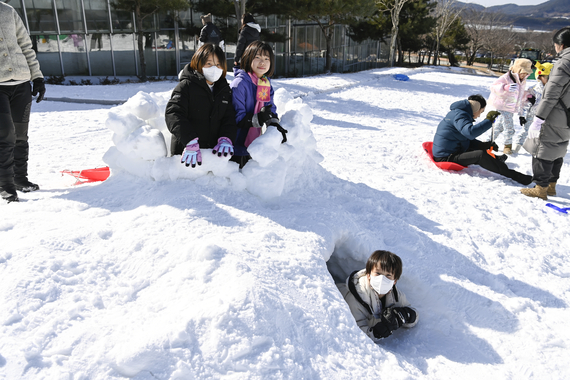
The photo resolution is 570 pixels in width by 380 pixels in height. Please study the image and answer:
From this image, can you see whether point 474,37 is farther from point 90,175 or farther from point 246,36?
point 90,175

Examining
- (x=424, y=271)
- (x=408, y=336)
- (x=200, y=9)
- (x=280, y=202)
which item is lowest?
(x=408, y=336)

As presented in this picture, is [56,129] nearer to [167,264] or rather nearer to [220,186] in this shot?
[220,186]

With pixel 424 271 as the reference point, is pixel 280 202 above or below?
above

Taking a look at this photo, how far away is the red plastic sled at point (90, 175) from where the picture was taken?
3938mm

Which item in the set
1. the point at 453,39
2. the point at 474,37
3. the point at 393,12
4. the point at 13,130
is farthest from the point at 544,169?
the point at 474,37

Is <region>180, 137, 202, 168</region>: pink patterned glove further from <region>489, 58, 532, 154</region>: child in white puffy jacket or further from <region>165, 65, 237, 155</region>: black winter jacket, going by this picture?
<region>489, 58, 532, 154</region>: child in white puffy jacket

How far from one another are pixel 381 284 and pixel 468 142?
331cm

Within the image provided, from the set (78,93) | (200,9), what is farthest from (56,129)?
(200,9)

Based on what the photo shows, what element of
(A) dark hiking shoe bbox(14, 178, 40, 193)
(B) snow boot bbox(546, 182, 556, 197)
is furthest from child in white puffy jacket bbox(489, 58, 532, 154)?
(A) dark hiking shoe bbox(14, 178, 40, 193)

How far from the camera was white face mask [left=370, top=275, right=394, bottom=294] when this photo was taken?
8.87 feet

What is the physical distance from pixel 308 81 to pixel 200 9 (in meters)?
5.17

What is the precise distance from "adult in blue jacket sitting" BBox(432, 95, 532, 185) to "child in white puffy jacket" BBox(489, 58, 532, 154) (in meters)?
1.16

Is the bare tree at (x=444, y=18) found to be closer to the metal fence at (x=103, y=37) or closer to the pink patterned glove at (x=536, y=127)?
the metal fence at (x=103, y=37)

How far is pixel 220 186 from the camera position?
3297mm
